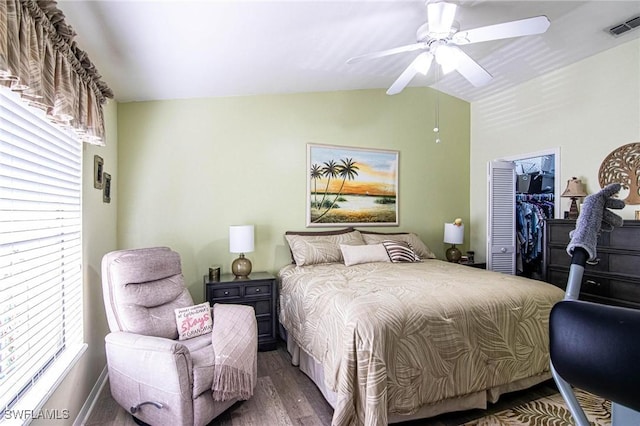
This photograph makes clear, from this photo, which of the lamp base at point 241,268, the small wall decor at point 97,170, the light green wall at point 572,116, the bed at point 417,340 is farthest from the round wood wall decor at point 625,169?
the small wall decor at point 97,170

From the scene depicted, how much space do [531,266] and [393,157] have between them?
251 cm

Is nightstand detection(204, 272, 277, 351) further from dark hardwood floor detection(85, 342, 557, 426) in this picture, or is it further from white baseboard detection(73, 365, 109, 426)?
white baseboard detection(73, 365, 109, 426)

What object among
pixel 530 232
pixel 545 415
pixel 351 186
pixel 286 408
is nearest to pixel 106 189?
pixel 286 408

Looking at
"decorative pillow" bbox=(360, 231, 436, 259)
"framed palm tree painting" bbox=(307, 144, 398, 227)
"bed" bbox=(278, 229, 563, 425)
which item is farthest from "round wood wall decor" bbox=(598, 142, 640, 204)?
"framed palm tree painting" bbox=(307, 144, 398, 227)

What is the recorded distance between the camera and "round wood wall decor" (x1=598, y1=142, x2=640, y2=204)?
3029 millimetres

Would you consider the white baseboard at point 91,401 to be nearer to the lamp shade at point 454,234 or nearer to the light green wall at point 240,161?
the light green wall at point 240,161

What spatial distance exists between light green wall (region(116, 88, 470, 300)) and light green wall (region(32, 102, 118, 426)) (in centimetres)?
42

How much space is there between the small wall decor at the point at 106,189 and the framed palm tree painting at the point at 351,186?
2069mm

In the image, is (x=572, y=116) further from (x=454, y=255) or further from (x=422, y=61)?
(x=422, y=61)

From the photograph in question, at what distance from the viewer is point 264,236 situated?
3855 millimetres

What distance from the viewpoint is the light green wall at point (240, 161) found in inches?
135

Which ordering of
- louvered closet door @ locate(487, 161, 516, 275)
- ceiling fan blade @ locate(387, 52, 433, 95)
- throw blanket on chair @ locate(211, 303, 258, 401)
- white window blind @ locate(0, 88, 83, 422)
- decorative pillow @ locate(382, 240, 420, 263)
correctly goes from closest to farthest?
white window blind @ locate(0, 88, 83, 422)
throw blanket on chair @ locate(211, 303, 258, 401)
ceiling fan blade @ locate(387, 52, 433, 95)
decorative pillow @ locate(382, 240, 420, 263)
louvered closet door @ locate(487, 161, 516, 275)

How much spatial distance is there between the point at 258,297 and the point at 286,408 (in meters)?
1.18

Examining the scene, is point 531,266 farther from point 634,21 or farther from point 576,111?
point 634,21
